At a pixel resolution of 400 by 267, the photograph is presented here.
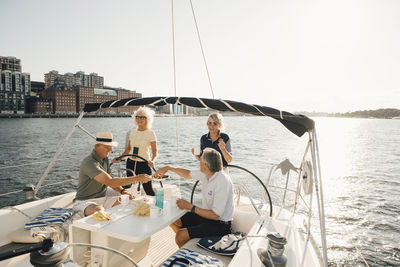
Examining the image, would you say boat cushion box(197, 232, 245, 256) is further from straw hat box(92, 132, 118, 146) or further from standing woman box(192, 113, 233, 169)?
straw hat box(92, 132, 118, 146)

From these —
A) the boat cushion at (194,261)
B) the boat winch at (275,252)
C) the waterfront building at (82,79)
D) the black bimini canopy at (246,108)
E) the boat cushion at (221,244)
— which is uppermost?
the waterfront building at (82,79)

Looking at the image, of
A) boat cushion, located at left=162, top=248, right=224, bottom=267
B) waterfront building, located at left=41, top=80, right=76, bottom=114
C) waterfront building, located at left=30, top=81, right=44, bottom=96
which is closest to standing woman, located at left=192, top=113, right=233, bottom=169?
boat cushion, located at left=162, top=248, right=224, bottom=267

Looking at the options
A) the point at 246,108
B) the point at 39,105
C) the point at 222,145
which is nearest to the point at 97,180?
the point at 222,145

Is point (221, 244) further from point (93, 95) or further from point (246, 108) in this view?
point (93, 95)

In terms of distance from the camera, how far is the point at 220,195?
2053 mm

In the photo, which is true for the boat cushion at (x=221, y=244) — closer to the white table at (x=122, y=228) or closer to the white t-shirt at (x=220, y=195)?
the white t-shirt at (x=220, y=195)

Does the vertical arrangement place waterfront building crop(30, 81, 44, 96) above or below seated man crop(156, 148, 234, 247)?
above

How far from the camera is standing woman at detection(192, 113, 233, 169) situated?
9.69ft

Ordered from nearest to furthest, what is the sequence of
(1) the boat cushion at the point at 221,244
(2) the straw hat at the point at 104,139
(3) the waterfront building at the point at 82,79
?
(1) the boat cushion at the point at 221,244
(2) the straw hat at the point at 104,139
(3) the waterfront building at the point at 82,79

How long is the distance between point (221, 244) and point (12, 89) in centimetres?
10662

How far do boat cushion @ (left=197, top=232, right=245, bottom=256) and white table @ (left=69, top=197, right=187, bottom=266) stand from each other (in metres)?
0.33

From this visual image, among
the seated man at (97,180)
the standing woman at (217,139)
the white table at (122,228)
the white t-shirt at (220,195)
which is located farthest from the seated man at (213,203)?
the standing woman at (217,139)

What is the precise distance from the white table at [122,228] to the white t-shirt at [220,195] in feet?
0.94

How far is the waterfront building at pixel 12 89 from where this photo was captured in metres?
75.8
